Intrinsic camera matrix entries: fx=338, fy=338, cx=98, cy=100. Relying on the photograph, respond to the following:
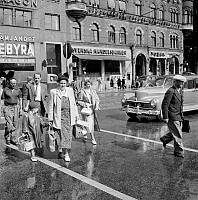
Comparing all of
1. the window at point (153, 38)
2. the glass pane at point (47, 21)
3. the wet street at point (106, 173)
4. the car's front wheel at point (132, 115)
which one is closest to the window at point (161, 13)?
the window at point (153, 38)

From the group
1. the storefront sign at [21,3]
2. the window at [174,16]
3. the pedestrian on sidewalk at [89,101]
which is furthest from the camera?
the window at [174,16]

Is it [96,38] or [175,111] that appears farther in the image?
[96,38]

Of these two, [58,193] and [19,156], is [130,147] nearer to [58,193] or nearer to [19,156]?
[19,156]

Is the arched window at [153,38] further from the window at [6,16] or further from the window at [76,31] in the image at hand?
the window at [6,16]

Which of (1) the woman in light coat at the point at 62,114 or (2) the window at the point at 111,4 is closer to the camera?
(1) the woman in light coat at the point at 62,114

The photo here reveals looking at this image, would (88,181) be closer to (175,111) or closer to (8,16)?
(175,111)

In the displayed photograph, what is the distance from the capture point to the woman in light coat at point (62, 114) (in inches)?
277

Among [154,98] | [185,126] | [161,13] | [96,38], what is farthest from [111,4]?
[185,126]

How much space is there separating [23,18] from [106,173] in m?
28.0

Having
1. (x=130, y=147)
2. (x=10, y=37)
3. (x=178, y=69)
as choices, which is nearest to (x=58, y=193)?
(x=130, y=147)

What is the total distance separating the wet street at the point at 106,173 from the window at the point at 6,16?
76.4 feet

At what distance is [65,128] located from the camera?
23.2ft

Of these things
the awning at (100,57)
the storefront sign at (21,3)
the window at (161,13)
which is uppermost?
the window at (161,13)

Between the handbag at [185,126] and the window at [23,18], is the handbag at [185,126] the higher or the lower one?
the lower one
